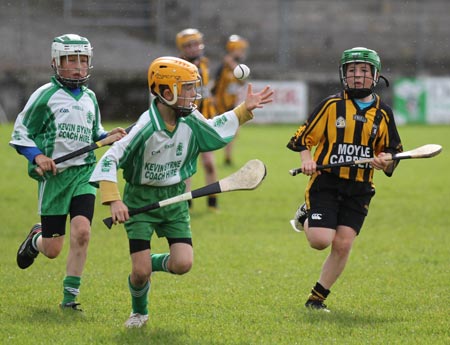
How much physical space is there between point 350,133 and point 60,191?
201 cm

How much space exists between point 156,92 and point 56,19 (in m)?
19.6

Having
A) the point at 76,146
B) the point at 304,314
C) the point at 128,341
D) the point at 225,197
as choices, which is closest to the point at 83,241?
the point at 76,146

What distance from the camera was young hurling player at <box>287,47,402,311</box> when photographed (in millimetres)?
5738

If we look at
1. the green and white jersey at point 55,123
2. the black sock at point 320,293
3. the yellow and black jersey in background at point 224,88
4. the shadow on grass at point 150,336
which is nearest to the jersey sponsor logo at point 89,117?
the green and white jersey at point 55,123

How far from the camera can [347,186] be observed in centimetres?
582

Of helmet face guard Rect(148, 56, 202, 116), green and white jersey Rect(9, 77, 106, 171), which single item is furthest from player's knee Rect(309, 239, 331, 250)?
green and white jersey Rect(9, 77, 106, 171)

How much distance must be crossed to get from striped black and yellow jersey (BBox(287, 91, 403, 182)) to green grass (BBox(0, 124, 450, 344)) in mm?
997

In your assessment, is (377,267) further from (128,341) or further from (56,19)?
(56,19)

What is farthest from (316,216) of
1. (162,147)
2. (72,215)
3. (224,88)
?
(224,88)

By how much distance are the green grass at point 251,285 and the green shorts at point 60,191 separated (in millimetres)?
659

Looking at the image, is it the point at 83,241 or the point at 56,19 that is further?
the point at 56,19

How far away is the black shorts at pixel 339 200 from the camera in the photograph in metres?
5.79

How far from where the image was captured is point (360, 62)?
5.70 m

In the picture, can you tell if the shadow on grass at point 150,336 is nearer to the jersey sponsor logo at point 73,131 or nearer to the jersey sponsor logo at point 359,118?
the jersey sponsor logo at point 73,131
